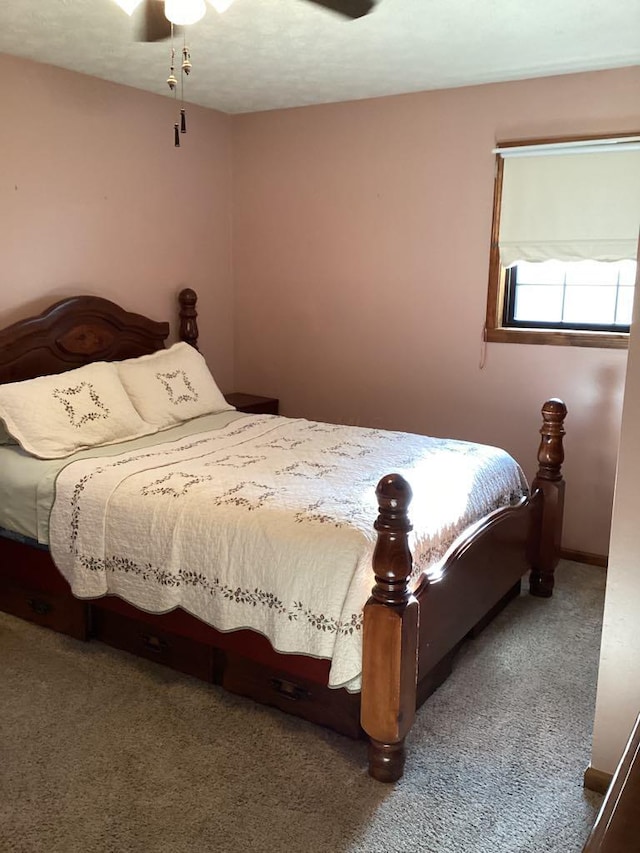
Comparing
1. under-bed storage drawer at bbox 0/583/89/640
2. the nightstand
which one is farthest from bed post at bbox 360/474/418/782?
the nightstand

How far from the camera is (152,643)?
108 inches

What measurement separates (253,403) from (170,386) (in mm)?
734

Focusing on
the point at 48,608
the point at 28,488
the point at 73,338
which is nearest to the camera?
the point at 28,488

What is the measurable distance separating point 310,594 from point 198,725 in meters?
0.62

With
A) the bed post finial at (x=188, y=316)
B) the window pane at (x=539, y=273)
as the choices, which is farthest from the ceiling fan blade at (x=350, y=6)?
the bed post finial at (x=188, y=316)

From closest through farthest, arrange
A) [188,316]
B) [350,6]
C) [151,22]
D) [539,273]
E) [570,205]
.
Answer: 1. [350,6]
2. [151,22]
3. [570,205]
4. [539,273]
5. [188,316]

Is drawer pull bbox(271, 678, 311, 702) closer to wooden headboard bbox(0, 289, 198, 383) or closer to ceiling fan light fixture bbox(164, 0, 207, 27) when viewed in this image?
wooden headboard bbox(0, 289, 198, 383)

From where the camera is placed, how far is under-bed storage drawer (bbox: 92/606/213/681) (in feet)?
8.59

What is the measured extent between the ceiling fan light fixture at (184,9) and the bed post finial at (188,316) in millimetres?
2163

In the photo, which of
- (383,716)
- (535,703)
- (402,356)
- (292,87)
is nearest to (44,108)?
(292,87)

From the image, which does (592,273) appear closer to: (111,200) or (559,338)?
(559,338)

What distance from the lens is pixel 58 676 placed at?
266 cm

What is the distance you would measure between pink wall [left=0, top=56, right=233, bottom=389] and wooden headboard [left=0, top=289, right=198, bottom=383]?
118mm

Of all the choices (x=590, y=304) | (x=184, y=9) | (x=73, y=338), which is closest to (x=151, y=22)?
(x=184, y=9)
